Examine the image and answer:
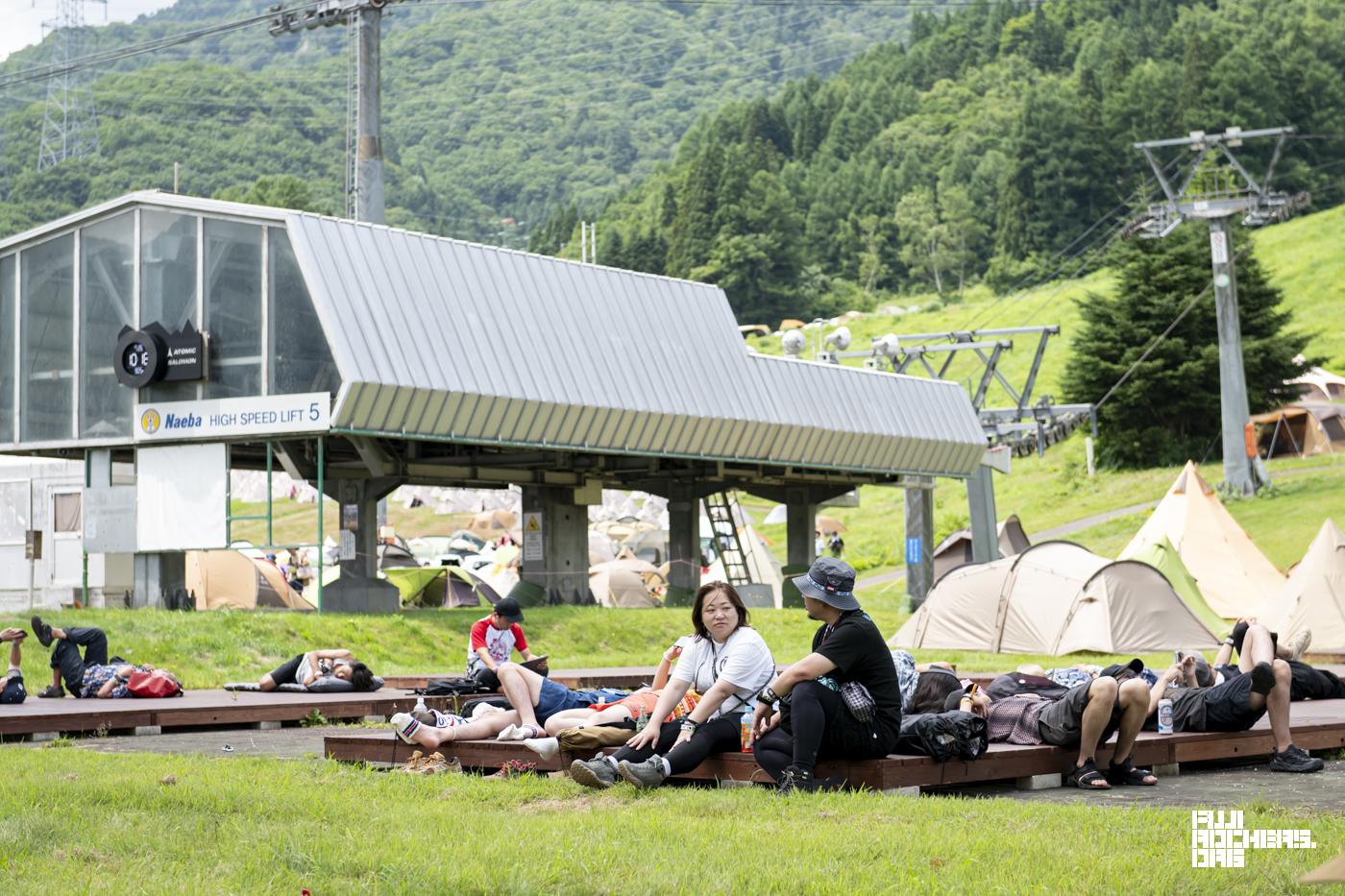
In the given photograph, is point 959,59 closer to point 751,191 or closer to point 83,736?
point 751,191

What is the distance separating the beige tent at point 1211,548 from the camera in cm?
3325

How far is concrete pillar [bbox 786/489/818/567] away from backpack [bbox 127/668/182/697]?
79.0 ft

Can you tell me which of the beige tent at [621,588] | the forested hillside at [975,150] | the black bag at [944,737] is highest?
the forested hillside at [975,150]

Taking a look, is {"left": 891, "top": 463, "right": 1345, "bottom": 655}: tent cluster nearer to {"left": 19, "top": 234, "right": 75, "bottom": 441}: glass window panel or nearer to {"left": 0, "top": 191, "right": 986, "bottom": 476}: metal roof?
{"left": 0, "top": 191, "right": 986, "bottom": 476}: metal roof

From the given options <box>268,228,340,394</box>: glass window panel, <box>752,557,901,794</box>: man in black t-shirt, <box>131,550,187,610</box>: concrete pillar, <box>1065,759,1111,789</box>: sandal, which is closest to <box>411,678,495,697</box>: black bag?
<box>752,557,901,794</box>: man in black t-shirt

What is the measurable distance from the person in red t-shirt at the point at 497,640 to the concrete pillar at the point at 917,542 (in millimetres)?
23112

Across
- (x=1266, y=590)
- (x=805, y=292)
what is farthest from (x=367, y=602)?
(x=805, y=292)

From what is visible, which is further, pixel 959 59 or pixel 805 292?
pixel 959 59

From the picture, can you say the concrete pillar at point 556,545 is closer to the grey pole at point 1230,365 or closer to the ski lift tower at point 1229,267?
the ski lift tower at point 1229,267

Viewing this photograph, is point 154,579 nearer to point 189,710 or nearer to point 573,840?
point 189,710

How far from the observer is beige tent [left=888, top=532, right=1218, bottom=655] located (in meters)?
26.1

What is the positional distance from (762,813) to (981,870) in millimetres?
1764

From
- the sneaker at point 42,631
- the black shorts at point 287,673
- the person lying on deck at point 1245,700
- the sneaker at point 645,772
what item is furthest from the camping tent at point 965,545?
the sneaker at point 645,772

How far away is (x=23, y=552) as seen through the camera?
31797 mm
